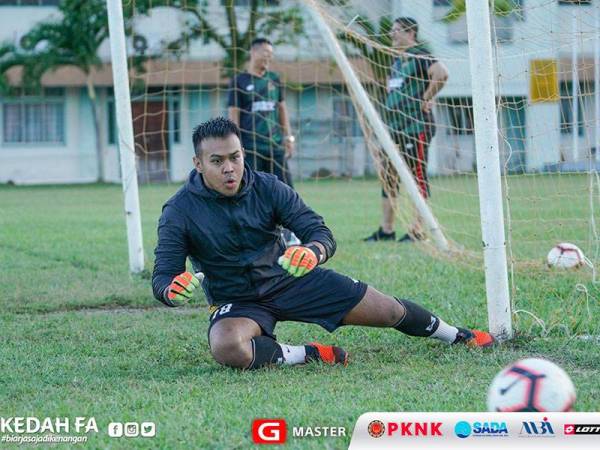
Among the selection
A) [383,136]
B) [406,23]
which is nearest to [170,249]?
[383,136]

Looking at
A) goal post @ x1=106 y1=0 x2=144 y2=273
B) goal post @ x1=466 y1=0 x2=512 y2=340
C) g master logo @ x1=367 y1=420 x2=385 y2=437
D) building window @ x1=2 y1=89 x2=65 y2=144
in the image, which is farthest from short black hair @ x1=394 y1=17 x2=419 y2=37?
building window @ x1=2 y1=89 x2=65 y2=144

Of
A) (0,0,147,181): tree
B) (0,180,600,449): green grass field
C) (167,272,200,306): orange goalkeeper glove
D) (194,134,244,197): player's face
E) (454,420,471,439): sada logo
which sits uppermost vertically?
(0,0,147,181): tree

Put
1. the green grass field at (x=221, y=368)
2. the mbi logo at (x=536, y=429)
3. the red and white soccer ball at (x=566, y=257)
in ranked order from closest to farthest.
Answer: the mbi logo at (x=536, y=429) < the green grass field at (x=221, y=368) < the red and white soccer ball at (x=566, y=257)

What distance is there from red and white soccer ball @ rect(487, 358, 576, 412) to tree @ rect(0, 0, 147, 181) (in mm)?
26642

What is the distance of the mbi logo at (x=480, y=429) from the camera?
11.7 ft

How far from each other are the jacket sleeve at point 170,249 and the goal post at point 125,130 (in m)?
3.10

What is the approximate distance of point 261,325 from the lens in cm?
514

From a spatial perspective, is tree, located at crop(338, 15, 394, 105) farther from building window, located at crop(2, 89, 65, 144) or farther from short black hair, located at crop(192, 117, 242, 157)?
building window, located at crop(2, 89, 65, 144)

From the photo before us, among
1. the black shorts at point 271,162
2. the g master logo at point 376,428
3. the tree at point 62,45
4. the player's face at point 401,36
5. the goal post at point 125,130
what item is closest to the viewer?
the g master logo at point 376,428

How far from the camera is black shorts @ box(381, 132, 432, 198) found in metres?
9.77

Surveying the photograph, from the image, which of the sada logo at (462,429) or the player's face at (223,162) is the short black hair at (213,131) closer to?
the player's face at (223,162)

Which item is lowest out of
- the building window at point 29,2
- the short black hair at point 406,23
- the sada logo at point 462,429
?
the sada logo at point 462,429

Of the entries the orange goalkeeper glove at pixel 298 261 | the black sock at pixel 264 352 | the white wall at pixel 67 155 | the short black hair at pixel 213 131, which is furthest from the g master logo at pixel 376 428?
the white wall at pixel 67 155

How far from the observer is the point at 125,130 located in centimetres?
821
